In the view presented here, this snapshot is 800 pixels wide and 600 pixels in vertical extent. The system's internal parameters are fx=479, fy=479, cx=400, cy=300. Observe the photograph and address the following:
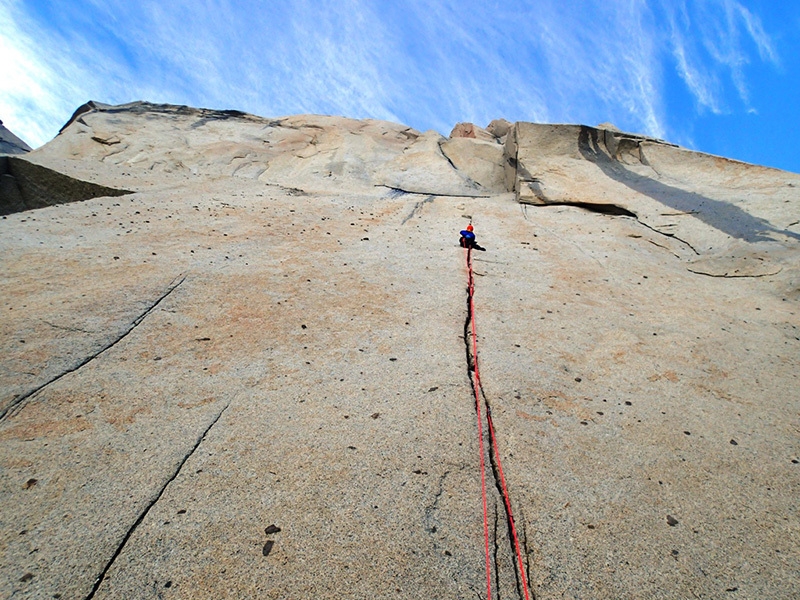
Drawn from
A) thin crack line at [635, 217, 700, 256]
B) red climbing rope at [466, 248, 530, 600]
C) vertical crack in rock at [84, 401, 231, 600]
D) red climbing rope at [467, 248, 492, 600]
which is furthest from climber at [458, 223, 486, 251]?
vertical crack in rock at [84, 401, 231, 600]

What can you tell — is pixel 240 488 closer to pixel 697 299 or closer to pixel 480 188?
pixel 697 299

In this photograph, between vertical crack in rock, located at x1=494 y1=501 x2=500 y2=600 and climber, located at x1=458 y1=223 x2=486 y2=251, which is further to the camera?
climber, located at x1=458 y1=223 x2=486 y2=251

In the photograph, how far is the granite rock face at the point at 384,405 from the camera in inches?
77.6

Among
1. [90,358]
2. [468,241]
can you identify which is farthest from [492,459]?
[468,241]

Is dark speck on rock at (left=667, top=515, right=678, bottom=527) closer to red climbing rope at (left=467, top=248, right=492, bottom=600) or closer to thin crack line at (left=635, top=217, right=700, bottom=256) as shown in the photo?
red climbing rope at (left=467, top=248, right=492, bottom=600)

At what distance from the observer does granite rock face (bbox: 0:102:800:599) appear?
1.97m

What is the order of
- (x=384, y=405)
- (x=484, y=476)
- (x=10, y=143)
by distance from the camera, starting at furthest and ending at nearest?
1. (x=10, y=143)
2. (x=384, y=405)
3. (x=484, y=476)

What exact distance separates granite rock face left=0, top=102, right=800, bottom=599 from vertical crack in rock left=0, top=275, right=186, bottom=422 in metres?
0.02

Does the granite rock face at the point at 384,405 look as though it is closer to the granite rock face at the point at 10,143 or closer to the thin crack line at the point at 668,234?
the thin crack line at the point at 668,234

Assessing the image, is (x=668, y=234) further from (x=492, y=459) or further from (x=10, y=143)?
(x=10, y=143)

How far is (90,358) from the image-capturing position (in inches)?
126

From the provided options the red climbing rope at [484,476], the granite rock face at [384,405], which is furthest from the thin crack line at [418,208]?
the red climbing rope at [484,476]

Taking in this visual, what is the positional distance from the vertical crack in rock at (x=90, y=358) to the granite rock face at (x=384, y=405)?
19 millimetres

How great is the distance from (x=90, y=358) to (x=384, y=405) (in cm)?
201
